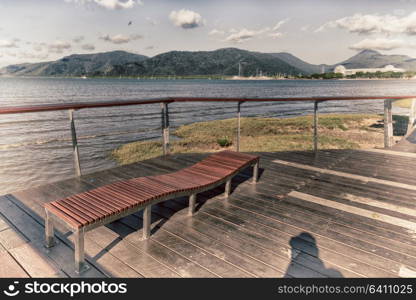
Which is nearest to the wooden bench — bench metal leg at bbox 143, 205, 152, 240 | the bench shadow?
bench metal leg at bbox 143, 205, 152, 240

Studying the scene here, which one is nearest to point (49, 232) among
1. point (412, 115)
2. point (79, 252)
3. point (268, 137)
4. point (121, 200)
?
point (79, 252)

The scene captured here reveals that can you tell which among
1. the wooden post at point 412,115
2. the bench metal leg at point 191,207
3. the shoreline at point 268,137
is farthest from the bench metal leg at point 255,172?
the shoreline at point 268,137

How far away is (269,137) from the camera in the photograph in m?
15.5

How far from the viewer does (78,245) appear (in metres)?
2.04

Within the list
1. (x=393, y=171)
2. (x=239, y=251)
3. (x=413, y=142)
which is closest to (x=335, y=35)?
(x=413, y=142)

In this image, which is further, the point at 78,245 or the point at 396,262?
the point at 396,262

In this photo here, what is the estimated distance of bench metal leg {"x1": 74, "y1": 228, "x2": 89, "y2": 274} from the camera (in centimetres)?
201

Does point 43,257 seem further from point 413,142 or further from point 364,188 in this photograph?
point 413,142

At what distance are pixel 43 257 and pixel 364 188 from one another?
386 centimetres

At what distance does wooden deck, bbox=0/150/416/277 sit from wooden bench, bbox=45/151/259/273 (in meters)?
0.20

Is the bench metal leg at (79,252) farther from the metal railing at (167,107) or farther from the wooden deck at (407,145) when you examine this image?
the wooden deck at (407,145)

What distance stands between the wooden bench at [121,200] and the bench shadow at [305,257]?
105cm

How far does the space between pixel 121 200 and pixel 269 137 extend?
1379cm

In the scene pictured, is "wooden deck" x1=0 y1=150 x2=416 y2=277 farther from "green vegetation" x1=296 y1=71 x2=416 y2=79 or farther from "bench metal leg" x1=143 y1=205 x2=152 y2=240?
"green vegetation" x1=296 y1=71 x2=416 y2=79
